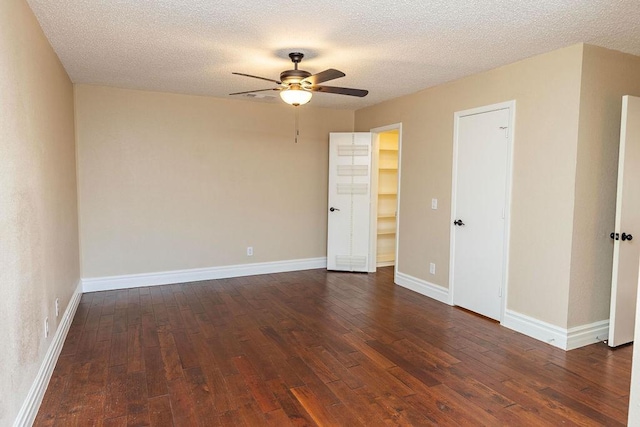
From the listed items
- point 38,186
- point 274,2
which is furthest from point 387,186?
point 38,186

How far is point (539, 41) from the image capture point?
9.94 feet

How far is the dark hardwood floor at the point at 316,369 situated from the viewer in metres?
2.31

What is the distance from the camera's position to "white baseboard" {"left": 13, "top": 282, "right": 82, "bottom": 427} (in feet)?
6.84

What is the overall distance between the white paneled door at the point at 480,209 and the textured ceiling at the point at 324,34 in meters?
0.57

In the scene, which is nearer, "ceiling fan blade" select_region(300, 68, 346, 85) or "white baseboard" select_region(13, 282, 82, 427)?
"white baseboard" select_region(13, 282, 82, 427)

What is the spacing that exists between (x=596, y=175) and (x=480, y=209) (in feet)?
3.33

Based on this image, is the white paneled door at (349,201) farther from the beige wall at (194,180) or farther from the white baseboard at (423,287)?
the white baseboard at (423,287)

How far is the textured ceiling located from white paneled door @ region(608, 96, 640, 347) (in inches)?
25.1

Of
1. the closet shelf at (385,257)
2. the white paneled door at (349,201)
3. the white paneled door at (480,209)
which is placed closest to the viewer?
the white paneled door at (480,209)

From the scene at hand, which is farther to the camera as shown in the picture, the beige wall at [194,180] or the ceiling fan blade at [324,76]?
the beige wall at [194,180]

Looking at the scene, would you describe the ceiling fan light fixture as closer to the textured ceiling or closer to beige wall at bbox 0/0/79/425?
the textured ceiling

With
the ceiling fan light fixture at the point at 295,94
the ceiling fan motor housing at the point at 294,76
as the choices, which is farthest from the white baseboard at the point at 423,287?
the ceiling fan motor housing at the point at 294,76

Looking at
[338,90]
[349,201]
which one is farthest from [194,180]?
[338,90]

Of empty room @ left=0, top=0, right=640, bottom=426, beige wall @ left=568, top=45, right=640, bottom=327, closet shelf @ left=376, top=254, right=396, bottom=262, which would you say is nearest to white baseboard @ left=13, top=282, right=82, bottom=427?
empty room @ left=0, top=0, right=640, bottom=426
